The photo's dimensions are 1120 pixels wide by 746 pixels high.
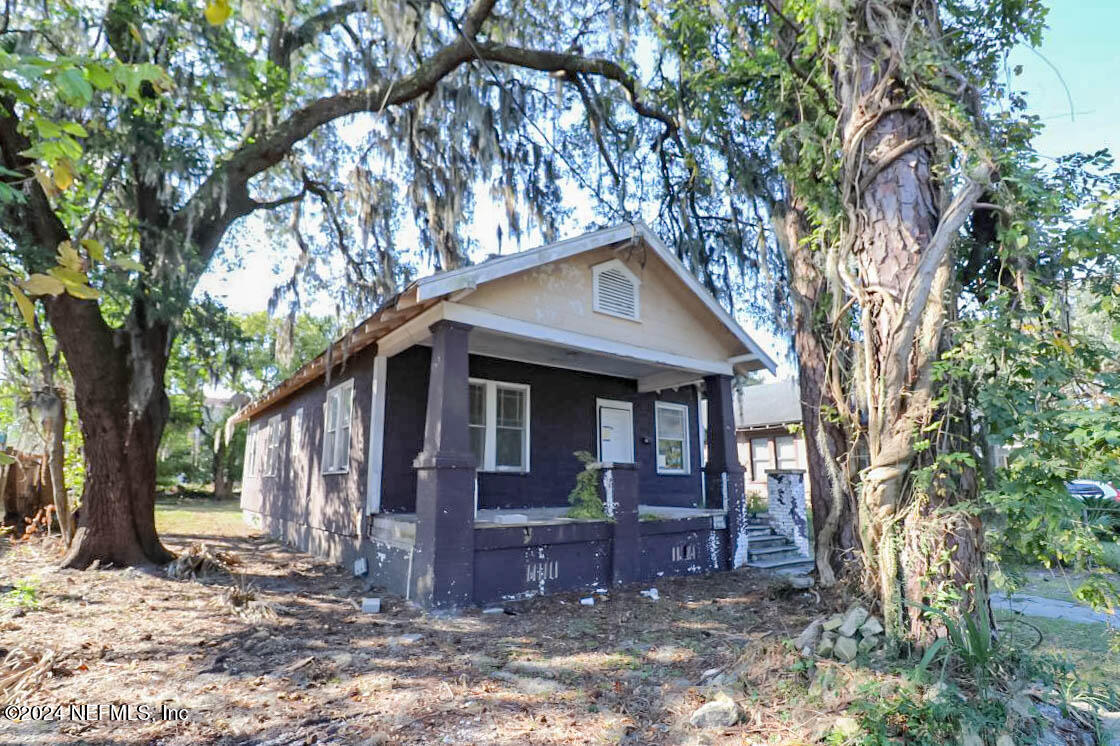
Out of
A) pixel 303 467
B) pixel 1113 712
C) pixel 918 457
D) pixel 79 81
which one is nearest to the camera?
pixel 79 81

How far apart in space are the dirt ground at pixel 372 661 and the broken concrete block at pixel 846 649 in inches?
22.7

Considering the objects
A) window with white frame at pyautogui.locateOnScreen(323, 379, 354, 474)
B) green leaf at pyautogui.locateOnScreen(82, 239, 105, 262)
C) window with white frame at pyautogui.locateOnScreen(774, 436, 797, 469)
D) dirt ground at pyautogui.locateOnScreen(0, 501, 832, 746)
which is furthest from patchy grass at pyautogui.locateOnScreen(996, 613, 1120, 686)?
window with white frame at pyautogui.locateOnScreen(774, 436, 797, 469)

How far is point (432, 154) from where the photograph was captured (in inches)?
397

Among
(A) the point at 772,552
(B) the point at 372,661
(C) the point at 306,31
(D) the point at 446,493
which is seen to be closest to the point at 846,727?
(B) the point at 372,661

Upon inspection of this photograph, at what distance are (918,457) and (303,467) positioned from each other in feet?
36.0

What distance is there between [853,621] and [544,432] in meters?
6.70

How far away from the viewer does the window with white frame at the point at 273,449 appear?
1430cm

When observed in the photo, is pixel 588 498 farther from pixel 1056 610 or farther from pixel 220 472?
pixel 220 472

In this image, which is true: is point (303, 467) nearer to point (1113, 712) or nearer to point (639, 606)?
point (639, 606)

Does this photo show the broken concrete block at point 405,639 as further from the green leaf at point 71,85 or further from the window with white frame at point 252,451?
the window with white frame at point 252,451

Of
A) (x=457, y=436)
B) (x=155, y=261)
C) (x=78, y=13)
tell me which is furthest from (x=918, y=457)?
(x=78, y=13)

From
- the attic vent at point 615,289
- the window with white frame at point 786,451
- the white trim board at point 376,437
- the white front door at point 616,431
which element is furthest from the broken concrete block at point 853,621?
the window with white frame at point 786,451

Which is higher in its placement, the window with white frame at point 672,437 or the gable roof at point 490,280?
the gable roof at point 490,280

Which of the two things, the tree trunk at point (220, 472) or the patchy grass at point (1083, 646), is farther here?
the tree trunk at point (220, 472)
